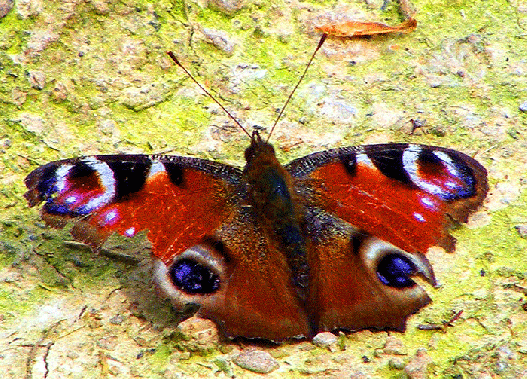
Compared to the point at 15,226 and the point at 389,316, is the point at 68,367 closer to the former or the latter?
the point at 15,226

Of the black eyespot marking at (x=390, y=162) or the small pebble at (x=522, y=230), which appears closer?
the black eyespot marking at (x=390, y=162)

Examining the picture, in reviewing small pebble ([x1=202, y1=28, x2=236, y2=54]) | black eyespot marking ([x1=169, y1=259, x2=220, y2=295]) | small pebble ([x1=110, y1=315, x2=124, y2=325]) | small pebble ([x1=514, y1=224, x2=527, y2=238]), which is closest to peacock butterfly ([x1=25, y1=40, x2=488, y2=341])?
black eyespot marking ([x1=169, y1=259, x2=220, y2=295])

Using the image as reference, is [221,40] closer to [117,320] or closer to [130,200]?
[130,200]

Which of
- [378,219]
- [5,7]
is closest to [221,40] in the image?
[5,7]

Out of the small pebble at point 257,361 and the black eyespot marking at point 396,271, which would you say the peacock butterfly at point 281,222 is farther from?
the small pebble at point 257,361

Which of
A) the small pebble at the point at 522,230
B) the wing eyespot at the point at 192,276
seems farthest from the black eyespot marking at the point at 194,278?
the small pebble at the point at 522,230

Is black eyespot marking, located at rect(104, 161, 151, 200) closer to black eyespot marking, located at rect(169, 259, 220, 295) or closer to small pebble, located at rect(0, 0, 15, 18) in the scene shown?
black eyespot marking, located at rect(169, 259, 220, 295)
